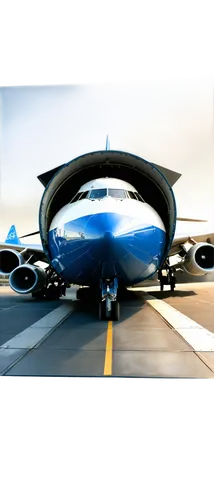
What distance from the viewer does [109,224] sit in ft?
17.0

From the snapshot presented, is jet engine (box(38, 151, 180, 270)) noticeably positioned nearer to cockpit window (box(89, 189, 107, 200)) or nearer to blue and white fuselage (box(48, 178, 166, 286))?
blue and white fuselage (box(48, 178, 166, 286))

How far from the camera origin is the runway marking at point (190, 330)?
459cm

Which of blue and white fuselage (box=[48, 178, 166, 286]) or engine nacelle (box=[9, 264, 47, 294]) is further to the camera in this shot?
engine nacelle (box=[9, 264, 47, 294])

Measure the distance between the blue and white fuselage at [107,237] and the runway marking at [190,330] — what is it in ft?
4.11

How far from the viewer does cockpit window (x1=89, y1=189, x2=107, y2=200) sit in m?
6.26

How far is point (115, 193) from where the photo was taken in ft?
21.0

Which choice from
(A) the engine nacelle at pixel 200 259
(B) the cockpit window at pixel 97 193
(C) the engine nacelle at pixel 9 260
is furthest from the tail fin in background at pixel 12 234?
(A) the engine nacelle at pixel 200 259

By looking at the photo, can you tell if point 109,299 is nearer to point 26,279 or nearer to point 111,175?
point 111,175

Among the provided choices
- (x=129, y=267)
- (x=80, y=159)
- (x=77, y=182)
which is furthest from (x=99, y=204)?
(x=77, y=182)

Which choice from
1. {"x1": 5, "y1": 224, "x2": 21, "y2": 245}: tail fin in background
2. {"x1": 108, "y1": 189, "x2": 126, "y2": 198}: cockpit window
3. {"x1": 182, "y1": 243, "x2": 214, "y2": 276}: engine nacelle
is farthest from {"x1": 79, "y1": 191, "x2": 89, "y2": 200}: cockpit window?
{"x1": 182, "y1": 243, "x2": 214, "y2": 276}: engine nacelle

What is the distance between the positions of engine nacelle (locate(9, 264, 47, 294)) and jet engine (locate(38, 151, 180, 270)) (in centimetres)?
263

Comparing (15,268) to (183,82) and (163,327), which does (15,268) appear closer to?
(163,327)
